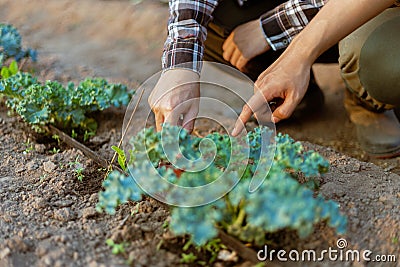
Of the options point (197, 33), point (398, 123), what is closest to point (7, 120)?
point (197, 33)

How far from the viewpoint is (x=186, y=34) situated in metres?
2.16

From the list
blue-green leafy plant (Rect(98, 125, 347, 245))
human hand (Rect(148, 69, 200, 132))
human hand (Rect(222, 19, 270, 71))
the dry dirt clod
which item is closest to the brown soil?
the dry dirt clod

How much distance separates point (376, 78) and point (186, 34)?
0.82m

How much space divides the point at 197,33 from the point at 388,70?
0.80 metres

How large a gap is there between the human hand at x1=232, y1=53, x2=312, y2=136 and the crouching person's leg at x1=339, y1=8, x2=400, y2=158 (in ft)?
1.80

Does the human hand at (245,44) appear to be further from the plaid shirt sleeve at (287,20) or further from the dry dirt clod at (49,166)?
the dry dirt clod at (49,166)

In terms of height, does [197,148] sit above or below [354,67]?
above

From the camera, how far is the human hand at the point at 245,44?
8.23 feet

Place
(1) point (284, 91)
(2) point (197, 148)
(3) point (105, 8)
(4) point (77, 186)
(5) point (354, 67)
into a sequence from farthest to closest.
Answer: (3) point (105, 8)
(5) point (354, 67)
(4) point (77, 186)
(1) point (284, 91)
(2) point (197, 148)

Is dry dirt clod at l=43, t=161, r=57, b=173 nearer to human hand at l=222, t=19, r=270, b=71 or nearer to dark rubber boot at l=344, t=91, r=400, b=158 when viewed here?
human hand at l=222, t=19, r=270, b=71

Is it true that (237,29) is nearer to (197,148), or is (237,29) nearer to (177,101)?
(177,101)

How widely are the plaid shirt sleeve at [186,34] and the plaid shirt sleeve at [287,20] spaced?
0.32 m

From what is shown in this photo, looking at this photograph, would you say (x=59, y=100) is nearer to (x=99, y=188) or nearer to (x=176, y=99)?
(x=99, y=188)

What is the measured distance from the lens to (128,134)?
2539mm
